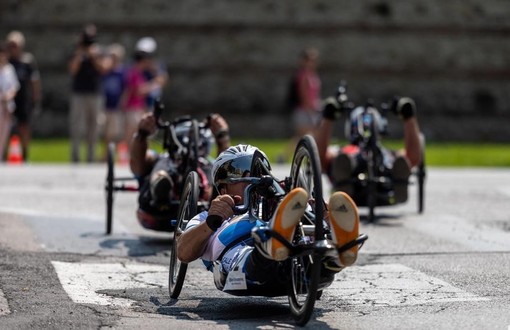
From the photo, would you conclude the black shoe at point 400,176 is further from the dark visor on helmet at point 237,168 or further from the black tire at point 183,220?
the dark visor on helmet at point 237,168

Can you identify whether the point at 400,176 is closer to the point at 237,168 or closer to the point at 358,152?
the point at 358,152

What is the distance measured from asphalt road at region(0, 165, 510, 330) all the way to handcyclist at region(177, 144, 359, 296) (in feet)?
0.82

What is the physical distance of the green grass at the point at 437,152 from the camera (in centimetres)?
2525

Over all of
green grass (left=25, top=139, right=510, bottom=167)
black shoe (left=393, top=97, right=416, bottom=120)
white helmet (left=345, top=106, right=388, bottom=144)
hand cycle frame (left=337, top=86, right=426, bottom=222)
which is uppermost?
black shoe (left=393, top=97, right=416, bottom=120)

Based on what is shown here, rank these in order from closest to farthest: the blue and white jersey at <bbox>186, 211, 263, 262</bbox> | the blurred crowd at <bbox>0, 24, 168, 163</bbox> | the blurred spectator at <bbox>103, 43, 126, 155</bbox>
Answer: the blue and white jersey at <bbox>186, 211, 263, 262</bbox> < the blurred crowd at <bbox>0, 24, 168, 163</bbox> < the blurred spectator at <bbox>103, 43, 126, 155</bbox>

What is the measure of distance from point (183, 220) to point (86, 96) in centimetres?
1440

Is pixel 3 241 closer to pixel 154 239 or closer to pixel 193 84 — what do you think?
pixel 154 239

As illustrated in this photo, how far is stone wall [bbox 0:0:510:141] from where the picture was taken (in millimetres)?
35000

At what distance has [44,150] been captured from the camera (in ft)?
93.0

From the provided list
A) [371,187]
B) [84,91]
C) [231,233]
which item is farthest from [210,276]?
[84,91]

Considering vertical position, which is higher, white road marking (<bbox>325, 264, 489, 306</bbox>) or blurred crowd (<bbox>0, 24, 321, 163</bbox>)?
blurred crowd (<bbox>0, 24, 321, 163</bbox>)

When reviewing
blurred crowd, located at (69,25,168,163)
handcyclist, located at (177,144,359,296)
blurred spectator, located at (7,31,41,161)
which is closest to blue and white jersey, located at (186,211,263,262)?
handcyclist, located at (177,144,359,296)

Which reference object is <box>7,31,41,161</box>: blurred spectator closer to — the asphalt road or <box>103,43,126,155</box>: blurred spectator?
<box>103,43,126,155</box>: blurred spectator

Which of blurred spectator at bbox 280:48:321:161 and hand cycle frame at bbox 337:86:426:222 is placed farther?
blurred spectator at bbox 280:48:321:161
